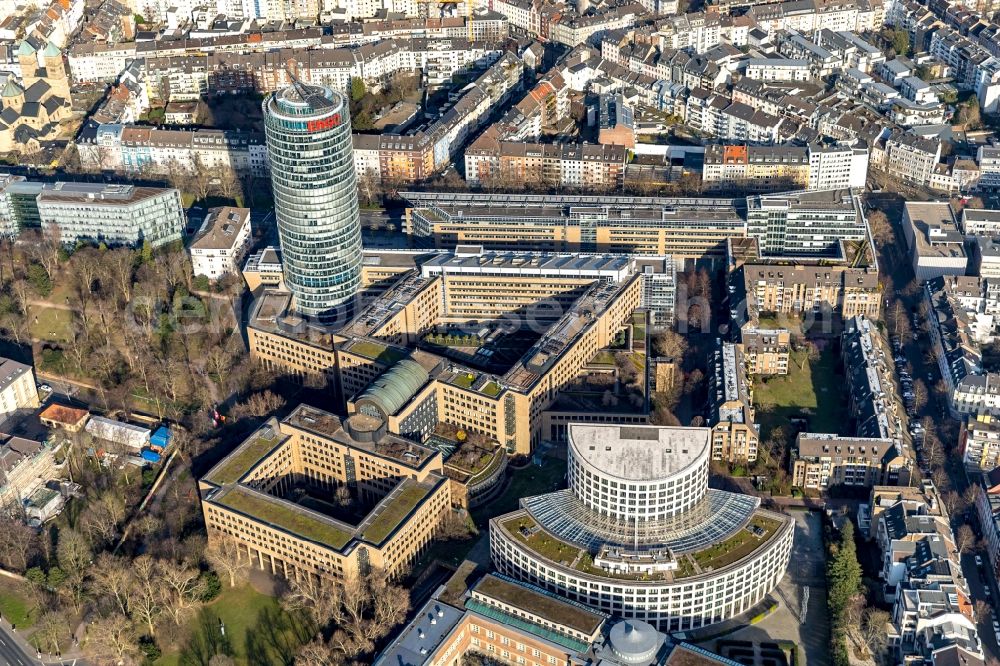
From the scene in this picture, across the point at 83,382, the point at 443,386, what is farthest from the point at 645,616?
the point at 83,382

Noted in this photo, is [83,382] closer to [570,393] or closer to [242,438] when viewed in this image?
→ [242,438]

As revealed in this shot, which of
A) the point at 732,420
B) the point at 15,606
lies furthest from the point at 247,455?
the point at 732,420

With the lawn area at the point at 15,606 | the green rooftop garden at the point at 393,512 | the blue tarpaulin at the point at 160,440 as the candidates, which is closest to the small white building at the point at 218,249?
the blue tarpaulin at the point at 160,440

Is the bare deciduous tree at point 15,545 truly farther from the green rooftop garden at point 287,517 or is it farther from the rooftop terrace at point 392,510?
the rooftop terrace at point 392,510

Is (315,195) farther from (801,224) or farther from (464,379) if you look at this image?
(801,224)

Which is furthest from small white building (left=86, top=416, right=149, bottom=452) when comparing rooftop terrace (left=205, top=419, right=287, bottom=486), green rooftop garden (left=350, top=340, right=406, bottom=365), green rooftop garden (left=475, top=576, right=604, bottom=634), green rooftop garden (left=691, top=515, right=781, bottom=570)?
green rooftop garden (left=691, top=515, right=781, bottom=570)
